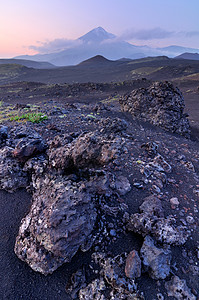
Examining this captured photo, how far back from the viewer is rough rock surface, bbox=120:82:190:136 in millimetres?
9578

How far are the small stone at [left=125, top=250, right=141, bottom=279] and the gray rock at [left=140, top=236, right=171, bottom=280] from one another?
120 mm

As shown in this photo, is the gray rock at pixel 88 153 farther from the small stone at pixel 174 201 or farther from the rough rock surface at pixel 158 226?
the small stone at pixel 174 201

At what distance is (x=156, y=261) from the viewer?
2.74m

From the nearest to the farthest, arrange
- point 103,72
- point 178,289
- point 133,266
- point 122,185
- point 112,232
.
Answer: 1. point 178,289
2. point 133,266
3. point 112,232
4. point 122,185
5. point 103,72

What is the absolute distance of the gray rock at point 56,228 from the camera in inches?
109

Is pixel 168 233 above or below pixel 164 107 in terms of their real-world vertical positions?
below

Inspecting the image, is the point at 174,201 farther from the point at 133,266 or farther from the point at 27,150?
the point at 27,150

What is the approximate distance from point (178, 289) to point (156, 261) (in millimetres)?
464

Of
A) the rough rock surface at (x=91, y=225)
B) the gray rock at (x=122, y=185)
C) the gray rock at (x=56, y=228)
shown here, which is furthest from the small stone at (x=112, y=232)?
the gray rock at (x=122, y=185)

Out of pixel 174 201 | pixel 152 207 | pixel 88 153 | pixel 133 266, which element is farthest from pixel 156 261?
pixel 88 153

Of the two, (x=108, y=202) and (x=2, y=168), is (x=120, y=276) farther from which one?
(x=2, y=168)

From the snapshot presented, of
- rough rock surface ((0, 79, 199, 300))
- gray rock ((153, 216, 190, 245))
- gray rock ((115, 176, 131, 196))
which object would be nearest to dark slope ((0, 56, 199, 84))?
gray rock ((115, 176, 131, 196))

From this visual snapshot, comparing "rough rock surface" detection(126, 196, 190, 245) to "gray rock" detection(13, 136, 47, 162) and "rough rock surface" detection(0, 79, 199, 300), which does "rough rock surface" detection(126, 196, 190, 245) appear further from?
"gray rock" detection(13, 136, 47, 162)

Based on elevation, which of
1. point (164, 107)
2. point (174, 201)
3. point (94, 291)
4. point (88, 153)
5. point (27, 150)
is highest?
point (88, 153)
